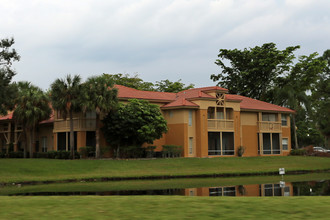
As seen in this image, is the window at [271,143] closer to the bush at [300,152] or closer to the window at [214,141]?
the bush at [300,152]

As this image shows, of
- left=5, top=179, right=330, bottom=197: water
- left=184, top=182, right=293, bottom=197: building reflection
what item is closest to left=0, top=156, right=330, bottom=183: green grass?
left=5, top=179, right=330, bottom=197: water

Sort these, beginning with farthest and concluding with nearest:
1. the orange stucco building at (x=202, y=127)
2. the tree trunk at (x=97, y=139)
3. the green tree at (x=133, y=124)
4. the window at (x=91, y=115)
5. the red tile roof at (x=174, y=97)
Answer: the red tile roof at (x=174, y=97) → the orange stucco building at (x=202, y=127) → the window at (x=91, y=115) → the tree trunk at (x=97, y=139) → the green tree at (x=133, y=124)

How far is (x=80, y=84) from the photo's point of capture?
137 ft

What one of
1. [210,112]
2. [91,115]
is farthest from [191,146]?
[91,115]

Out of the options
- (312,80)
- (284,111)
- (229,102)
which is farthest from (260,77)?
(229,102)

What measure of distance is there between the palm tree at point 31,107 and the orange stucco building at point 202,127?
1601 millimetres

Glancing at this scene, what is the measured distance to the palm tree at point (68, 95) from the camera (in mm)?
41344

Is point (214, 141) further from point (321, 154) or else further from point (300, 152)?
point (321, 154)

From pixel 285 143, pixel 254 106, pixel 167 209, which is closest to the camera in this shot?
pixel 167 209

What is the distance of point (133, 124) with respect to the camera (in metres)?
41.5

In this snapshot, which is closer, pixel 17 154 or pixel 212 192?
pixel 212 192

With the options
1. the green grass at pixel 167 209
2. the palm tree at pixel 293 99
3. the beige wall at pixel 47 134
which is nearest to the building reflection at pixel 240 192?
the green grass at pixel 167 209

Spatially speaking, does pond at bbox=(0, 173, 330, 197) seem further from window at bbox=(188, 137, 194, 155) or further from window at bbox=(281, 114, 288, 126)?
window at bbox=(281, 114, 288, 126)

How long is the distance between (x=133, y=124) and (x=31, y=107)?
11.8m
